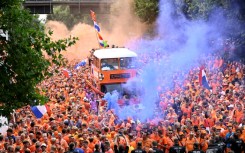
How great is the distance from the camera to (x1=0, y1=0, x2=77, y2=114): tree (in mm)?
15148

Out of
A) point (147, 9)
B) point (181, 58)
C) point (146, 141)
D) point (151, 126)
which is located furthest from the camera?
point (147, 9)

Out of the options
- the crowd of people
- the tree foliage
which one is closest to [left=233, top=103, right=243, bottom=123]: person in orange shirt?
the crowd of people

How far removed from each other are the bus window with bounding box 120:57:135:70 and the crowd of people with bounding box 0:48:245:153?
10.8 feet

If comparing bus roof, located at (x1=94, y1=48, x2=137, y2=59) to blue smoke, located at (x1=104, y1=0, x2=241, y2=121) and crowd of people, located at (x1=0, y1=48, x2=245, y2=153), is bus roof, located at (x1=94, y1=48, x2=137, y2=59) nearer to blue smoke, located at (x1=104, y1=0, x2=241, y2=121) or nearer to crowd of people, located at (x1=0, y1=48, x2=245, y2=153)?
blue smoke, located at (x1=104, y1=0, x2=241, y2=121)

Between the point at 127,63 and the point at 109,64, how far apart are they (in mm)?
874

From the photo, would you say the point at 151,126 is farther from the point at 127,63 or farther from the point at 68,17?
the point at 68,17

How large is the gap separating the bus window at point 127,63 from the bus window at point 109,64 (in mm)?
289

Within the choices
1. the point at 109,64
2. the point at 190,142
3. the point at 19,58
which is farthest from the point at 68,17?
the point at 19,58

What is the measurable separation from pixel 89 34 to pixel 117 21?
12.6 feet

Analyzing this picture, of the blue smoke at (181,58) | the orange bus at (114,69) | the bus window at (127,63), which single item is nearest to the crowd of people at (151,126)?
the blue smoke at (181,58)

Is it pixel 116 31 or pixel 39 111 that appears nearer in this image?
pixel 39 111

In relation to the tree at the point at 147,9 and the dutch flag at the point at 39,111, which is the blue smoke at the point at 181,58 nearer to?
the dutch flag at the point at 39,111

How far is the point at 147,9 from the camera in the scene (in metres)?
59.8

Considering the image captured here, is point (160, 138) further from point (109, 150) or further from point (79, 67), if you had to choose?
point (79, 67)
